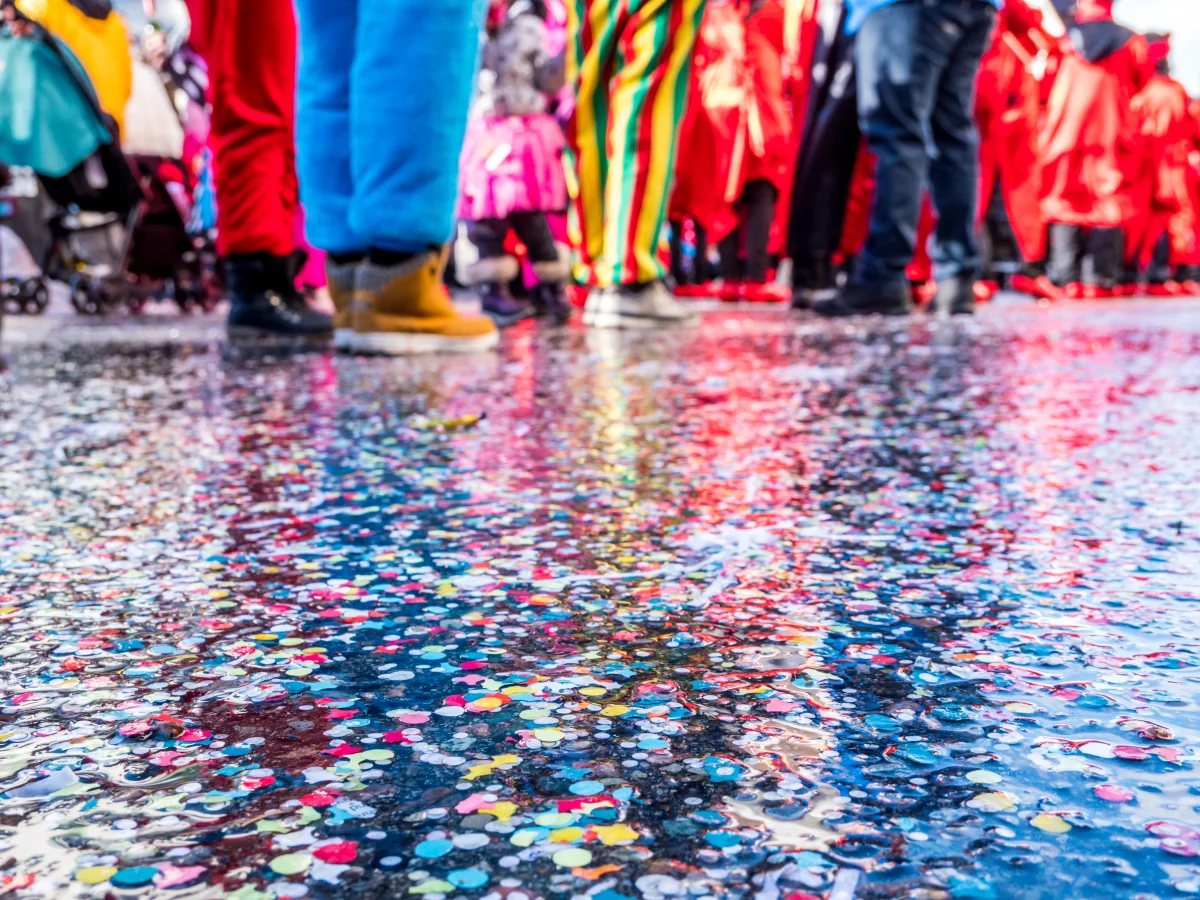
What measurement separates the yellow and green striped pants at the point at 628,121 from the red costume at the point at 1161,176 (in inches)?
234

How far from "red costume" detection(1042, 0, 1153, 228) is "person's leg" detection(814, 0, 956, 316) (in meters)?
3.58

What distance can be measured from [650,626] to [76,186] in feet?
16.3

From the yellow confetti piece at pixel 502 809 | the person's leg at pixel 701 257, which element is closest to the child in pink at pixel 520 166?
the person's leg at pixel 701 257

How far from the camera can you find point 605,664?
0.66 metres

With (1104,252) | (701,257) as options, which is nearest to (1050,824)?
(701,257)

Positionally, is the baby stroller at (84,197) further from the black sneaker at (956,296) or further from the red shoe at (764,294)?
the black sneaker at (956,296)

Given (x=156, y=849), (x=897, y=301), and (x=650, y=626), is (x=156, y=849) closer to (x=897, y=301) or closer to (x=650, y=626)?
(x=650, y=626)

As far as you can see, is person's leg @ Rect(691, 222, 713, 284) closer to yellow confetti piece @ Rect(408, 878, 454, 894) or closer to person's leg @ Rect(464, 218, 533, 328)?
person's leg @ Rect(464, 218, 533, 328)

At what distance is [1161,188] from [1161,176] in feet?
0.35

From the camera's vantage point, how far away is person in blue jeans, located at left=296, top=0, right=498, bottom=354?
7.73 ft

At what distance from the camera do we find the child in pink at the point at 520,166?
14.6ft

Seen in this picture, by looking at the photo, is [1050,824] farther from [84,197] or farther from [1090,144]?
[1090,144]

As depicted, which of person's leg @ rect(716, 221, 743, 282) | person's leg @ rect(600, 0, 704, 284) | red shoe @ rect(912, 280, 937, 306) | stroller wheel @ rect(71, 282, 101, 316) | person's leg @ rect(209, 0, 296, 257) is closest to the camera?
person's leg @ rect(209, 0, 296, 257)

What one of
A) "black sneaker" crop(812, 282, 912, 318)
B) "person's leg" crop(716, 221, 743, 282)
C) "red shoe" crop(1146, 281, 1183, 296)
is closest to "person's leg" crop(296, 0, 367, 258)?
"black sneaker" crop(812, 282, 912, 318)
